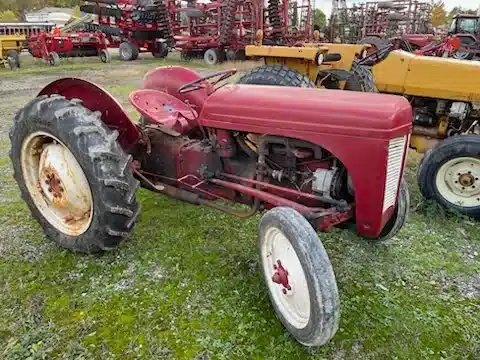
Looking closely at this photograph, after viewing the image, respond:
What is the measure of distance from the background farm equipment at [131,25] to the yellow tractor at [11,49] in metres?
2.85

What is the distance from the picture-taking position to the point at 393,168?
232cm

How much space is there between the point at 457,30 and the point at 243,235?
43.8 feet

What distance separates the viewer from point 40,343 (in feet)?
7.06

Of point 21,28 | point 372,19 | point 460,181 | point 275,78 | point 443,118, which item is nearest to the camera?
point 460,181

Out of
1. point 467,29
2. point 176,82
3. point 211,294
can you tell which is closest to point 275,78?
point 176,82

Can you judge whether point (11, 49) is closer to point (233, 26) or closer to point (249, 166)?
point (233, 26)

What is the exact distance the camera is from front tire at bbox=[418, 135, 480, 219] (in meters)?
3.55

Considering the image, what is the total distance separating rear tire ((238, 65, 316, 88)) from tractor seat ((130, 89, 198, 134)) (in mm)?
1571

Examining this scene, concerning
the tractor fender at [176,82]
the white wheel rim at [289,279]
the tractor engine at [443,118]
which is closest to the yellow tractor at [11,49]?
the tractor fender at [176,82]

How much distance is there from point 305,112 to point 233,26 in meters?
12.0

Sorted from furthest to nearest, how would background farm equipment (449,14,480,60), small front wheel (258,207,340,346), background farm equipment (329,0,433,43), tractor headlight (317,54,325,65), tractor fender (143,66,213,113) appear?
background farm equipment (329,0,433,43)
background farm equipment (449,14,480,60)
tractor headlight (317,54,325,65)
tractor fender (143,66,213,113)
small front wheel (258,207,340,346)

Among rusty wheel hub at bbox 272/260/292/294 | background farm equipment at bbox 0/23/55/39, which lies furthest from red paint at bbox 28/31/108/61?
rusty wheel hub at bbox 272/260/292/294

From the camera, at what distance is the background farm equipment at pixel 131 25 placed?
15.2 metres

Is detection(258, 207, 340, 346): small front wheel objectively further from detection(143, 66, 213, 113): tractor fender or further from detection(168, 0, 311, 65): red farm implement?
detection(168, 0, 311, 65): red farm implement
